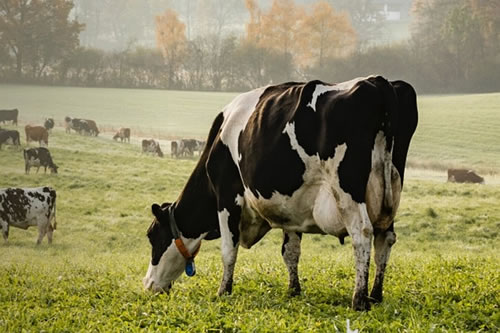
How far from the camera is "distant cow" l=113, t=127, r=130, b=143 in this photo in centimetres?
2153

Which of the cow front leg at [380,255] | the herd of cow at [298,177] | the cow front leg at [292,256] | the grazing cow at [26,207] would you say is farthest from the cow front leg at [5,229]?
the cow front leg at [380,255]

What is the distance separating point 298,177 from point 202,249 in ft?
27.8

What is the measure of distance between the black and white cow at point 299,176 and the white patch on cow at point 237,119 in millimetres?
10

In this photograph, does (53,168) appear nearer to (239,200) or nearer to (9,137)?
(9,137)

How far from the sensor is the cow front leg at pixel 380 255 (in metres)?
6.01

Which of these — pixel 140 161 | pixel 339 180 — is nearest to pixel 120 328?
pixel 339 180

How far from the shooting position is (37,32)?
21.7 meters

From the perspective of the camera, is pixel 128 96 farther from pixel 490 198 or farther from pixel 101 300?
pixel 101 300

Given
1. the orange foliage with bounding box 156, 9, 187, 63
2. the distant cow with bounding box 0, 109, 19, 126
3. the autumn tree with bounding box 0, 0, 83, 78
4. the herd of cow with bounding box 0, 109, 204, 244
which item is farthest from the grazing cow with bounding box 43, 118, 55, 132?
the orange foliage with bounding box 156, 9, 187, 63

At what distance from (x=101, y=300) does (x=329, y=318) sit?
2250 millimetres

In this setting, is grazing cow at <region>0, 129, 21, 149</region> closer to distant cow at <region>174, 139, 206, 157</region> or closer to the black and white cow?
distant cow at <region>174, 139, 206, 157</region>

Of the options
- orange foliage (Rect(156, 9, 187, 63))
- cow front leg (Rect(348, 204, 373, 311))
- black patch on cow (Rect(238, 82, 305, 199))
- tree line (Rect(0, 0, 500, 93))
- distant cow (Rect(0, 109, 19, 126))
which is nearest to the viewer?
cow front leg (Rect(348, 204, 373, 311))

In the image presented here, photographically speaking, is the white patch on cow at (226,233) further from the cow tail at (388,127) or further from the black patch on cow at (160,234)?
the cow tail at (388,127)

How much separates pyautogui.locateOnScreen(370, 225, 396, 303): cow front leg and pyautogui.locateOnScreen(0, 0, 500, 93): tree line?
17.9 meters
